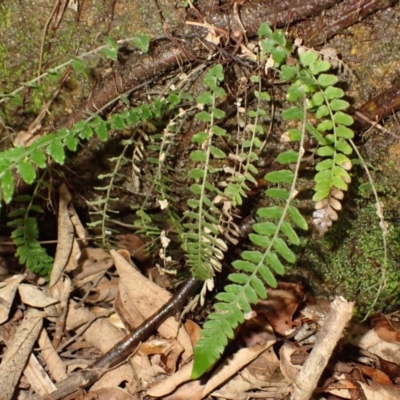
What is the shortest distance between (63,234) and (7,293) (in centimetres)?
43

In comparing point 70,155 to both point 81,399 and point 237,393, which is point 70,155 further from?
point 237,393

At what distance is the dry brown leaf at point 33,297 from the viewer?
2.98m

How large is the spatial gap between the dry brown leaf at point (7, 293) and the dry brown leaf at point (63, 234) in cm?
22

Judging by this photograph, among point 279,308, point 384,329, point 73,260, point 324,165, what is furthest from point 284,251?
point 73,260

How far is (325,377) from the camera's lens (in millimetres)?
2691

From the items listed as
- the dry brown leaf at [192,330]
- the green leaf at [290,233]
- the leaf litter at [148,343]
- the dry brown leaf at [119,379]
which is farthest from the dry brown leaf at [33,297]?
the green leaf at [290,233]

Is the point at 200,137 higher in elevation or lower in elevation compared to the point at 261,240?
higher

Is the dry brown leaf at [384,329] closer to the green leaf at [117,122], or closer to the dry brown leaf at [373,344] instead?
the dry brown leaf at [373,344]

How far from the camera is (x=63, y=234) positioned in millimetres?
3139

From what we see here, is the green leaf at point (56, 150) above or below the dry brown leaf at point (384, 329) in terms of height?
above

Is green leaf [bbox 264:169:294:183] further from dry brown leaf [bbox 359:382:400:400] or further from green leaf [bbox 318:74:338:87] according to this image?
dry brown leaf [bbox 359:382:400:400]

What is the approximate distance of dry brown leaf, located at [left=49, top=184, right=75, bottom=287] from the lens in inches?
121

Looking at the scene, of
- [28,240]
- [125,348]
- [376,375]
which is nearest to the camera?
[376,375]

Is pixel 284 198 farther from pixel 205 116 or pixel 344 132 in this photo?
pixel 205 116
